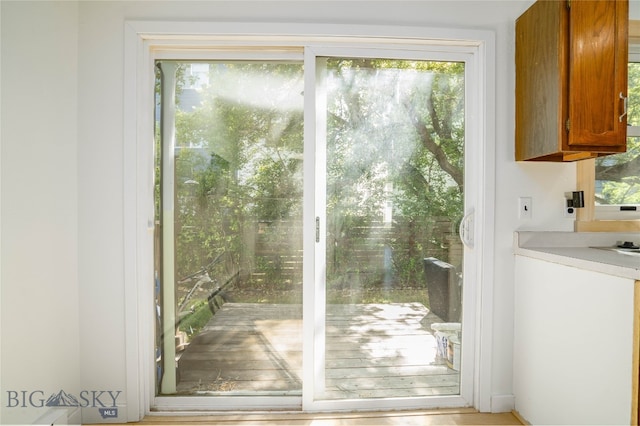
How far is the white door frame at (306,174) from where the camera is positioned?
71.6 inches

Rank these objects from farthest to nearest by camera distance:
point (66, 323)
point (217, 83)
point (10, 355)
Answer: point (217, 83)
point (66, 323)
point (10, 355)

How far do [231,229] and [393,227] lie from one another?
0.92 meters

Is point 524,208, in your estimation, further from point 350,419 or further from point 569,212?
point 350,419

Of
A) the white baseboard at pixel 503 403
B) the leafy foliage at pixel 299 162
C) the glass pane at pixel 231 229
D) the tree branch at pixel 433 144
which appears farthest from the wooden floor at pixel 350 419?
the tree branch at pixel 433 144

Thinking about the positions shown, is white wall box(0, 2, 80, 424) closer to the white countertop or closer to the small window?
the white countertop

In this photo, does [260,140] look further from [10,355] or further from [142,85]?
[10,355]

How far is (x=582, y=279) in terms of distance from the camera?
1455 millimetres

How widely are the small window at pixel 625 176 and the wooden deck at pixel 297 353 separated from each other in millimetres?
1213

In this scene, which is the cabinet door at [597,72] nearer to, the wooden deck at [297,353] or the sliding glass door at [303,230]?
the sliding glass door at [303,230]

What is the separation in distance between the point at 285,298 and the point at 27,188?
1.34m

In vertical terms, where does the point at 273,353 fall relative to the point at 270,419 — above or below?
above

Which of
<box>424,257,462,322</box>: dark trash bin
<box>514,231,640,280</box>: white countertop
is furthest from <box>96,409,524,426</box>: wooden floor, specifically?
<box>514,231,640,280</box>: white countertop

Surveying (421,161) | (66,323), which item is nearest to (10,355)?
(66,323)

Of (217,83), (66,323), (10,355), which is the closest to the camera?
(10,355)
